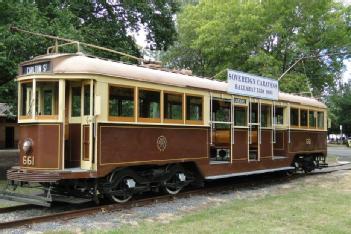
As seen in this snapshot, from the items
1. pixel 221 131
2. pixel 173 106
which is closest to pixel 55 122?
pixel 173 106

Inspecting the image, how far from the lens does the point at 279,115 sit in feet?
55.2

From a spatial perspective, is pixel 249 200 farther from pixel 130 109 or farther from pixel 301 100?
pixel 301 100

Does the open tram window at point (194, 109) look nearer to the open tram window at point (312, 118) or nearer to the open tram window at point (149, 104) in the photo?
the open tram window at point (149, 104)

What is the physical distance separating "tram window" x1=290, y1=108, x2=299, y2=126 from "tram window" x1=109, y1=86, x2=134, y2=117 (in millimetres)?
8269

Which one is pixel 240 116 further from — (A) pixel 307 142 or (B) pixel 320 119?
(B) pixel 320 119

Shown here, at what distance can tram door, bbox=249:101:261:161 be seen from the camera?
600 inches

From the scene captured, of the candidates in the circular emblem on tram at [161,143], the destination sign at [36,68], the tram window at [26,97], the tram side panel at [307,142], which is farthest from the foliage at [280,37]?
the tram window at [26,97]

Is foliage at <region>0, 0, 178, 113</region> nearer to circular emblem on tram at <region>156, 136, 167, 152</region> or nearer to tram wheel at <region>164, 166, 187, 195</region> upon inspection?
circular emblem on tram at <region>156, 136, 167, 152</region>

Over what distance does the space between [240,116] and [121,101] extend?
498cm

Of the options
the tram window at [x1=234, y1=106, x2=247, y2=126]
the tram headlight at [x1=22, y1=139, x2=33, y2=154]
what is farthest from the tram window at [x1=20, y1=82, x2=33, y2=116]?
the tram window at [x1=234, y1=106, x2=247, y2=126]

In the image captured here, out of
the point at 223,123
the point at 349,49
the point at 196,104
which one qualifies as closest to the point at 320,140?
the point at 223,123

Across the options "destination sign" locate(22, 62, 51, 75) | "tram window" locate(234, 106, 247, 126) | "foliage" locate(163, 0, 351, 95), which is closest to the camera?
"destination sign" locate(22, 62, 51, 75)

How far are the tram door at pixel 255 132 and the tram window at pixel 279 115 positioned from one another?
54.2 inches

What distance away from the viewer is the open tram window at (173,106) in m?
11.8
